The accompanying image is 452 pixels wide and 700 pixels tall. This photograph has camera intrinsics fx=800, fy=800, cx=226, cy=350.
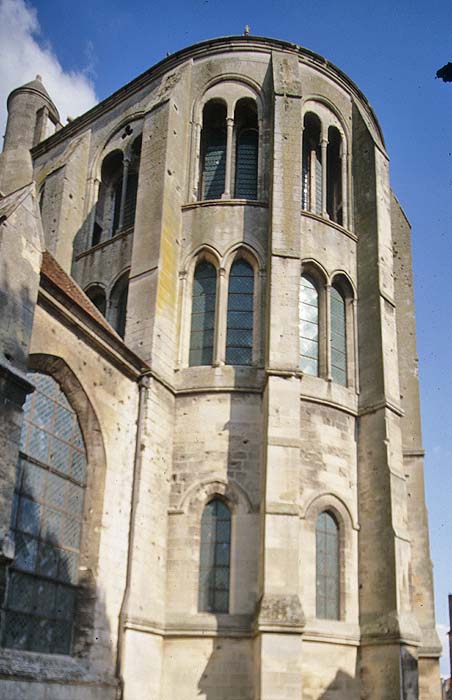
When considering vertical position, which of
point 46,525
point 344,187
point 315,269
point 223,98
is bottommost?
point 46,525

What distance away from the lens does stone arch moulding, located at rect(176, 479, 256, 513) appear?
583 inches

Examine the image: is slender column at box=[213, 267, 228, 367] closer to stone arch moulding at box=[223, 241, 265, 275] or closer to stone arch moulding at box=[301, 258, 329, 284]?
stone arch moulding at box=[223, 241, 265, 275]

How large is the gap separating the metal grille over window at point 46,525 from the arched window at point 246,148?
771cm

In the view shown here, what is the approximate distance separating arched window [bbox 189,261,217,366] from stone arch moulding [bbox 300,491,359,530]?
3498 millimetres

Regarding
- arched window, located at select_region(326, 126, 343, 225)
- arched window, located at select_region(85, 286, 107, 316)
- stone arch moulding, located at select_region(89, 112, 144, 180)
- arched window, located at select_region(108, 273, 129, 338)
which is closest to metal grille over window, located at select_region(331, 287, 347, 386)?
arched window, located at select_region(326, 126, 343, 225)

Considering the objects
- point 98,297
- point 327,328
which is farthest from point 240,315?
point 98,297

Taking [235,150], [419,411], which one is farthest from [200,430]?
[235,150]

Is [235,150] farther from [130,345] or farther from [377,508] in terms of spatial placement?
[377,508]

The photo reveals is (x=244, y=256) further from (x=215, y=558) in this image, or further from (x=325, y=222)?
(x=215, y=558)

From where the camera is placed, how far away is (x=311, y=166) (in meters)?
19.7

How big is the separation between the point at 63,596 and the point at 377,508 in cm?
627

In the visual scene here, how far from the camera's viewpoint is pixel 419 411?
18.9m

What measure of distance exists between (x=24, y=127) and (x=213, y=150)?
7868 millimetres

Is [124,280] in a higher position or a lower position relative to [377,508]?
higher
